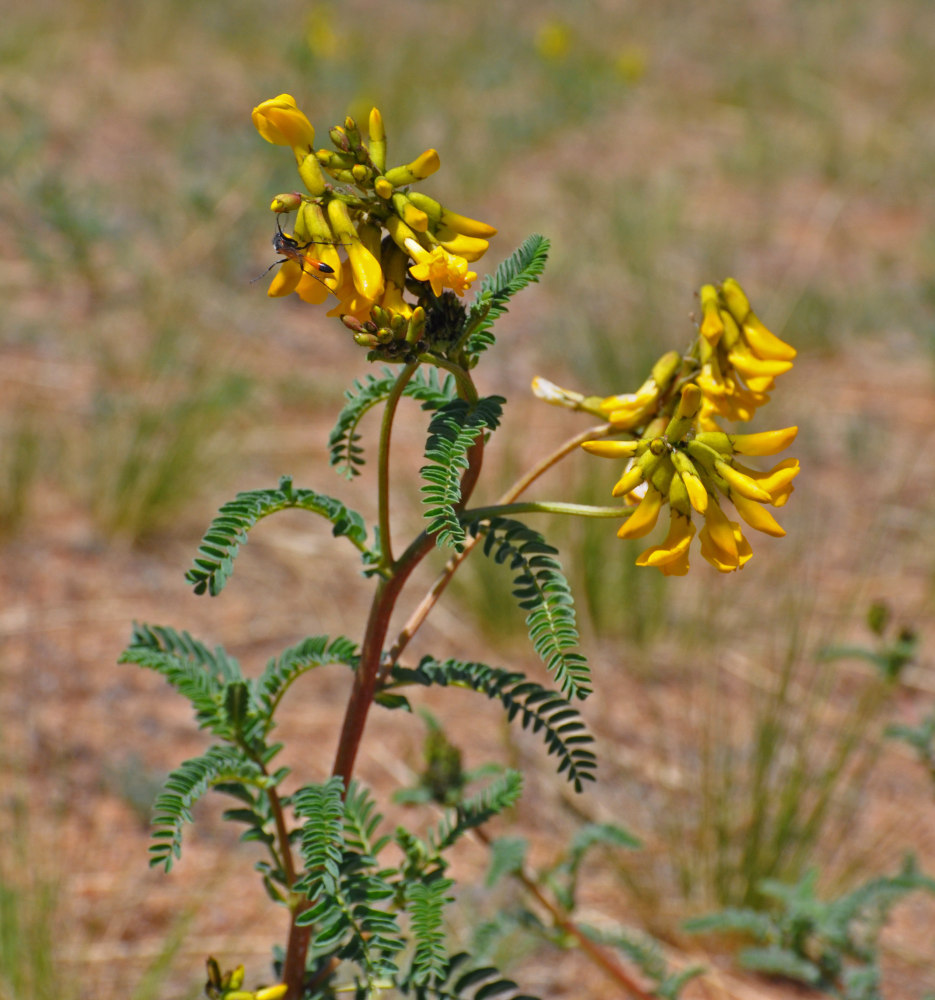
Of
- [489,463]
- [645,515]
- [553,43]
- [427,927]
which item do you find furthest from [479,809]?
[553,43]

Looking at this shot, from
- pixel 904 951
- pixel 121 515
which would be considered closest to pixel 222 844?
pixel 121 515

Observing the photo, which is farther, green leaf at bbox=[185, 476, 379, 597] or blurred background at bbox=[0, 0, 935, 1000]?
blurred background at bbox=[0, 0, 935, 1000]

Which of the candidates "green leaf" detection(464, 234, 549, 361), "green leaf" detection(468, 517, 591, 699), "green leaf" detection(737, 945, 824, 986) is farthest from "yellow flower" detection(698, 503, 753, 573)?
"green leaf" detection(737, 945, 824, 986)

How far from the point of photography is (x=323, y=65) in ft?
21.8

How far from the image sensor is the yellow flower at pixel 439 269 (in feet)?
2.53

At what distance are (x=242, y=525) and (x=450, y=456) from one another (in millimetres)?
182

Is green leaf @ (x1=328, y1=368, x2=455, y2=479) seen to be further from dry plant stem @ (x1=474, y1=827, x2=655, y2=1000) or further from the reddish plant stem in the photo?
dry plant stem @ (x1=474, y1=827, x2=655, y2=1000)

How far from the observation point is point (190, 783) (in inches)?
35.4

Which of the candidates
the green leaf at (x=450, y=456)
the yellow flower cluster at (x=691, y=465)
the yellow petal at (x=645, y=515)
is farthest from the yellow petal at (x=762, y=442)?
the green leaf at (x=450, y=456)

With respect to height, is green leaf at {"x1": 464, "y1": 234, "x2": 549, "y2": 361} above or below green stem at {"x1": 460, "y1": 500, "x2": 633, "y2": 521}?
above

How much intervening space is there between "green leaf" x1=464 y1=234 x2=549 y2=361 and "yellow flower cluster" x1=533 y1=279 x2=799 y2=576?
0.43 feet

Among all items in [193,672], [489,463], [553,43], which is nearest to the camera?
[193,672]

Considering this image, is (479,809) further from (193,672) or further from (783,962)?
(783,962)

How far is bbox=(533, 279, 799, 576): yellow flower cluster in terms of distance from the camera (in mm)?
833
